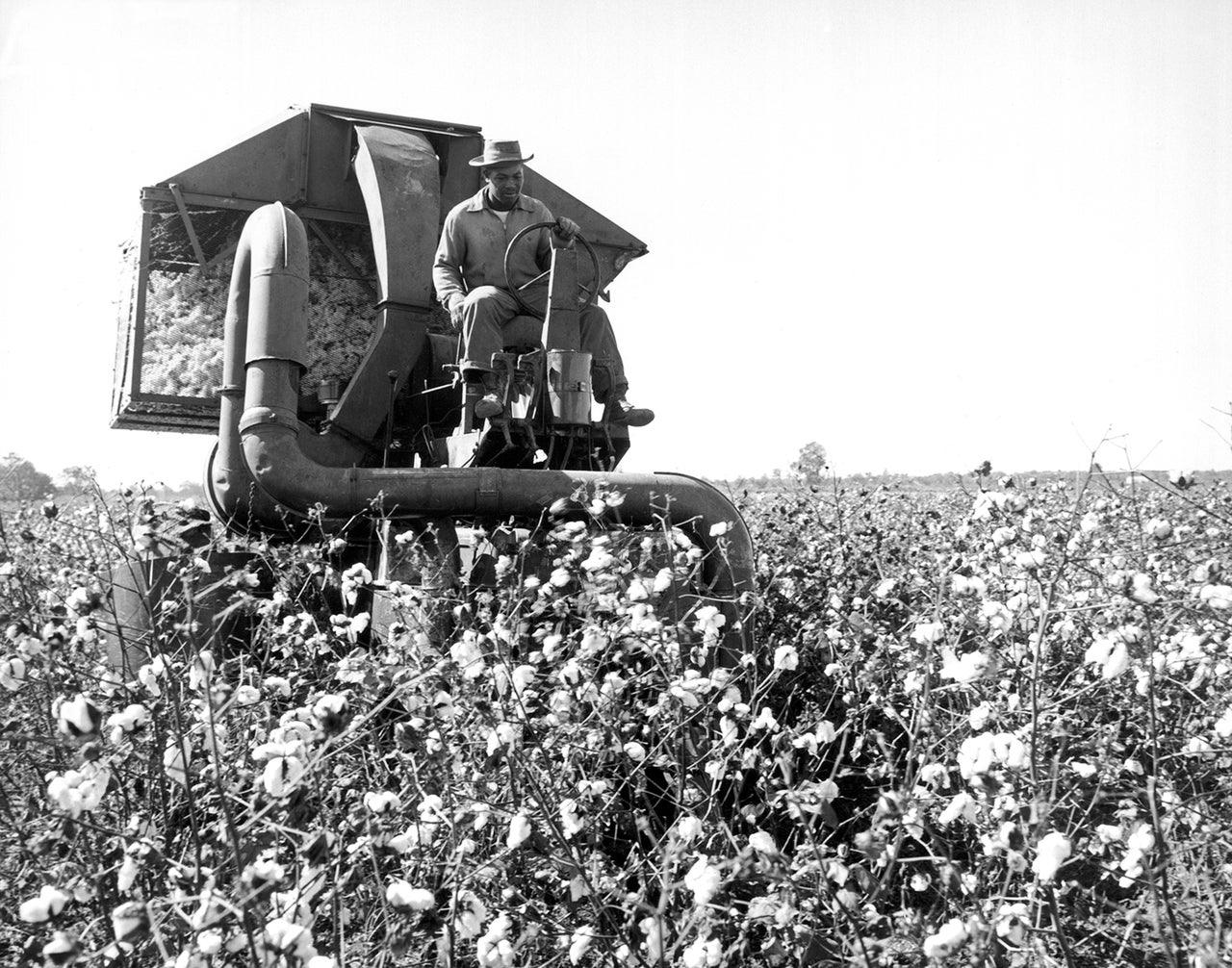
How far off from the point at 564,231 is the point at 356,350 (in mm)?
1852

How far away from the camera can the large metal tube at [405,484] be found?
5.34m

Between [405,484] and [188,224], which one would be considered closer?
[405,484]

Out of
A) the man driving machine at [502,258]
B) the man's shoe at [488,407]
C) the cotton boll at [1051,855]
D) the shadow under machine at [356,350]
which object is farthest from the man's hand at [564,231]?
the cotton boll at [1051,855]

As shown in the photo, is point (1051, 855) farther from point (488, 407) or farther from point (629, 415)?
point (629, 415)

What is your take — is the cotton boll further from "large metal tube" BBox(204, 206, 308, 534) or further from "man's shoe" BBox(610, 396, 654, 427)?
"man's shoe" BBox(610, 396, 654, 427)

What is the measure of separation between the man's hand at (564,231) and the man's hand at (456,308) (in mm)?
607

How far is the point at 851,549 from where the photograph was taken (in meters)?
6.16

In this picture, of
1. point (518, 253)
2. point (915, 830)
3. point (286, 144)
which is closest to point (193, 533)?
point (518, 253)

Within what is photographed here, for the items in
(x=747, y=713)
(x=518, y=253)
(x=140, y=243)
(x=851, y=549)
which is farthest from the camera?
(x=140, y=243)

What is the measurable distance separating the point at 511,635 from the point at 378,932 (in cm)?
96

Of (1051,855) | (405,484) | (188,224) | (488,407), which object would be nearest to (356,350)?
(188,224)

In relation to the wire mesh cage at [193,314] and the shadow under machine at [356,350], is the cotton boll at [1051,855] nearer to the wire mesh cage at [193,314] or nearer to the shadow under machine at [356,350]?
the shadow under machine at [356,350]

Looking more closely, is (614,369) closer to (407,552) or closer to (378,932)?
(407,552)

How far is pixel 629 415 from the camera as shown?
668cm
